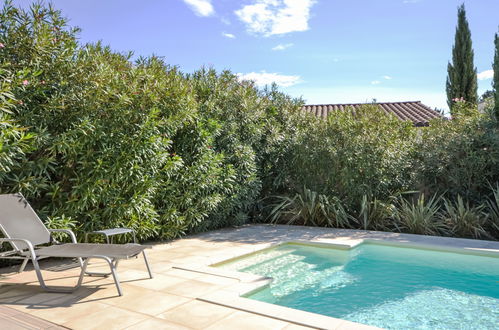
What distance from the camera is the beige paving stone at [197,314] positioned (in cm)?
365

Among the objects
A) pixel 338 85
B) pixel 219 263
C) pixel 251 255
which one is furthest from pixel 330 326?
pixel 338 85

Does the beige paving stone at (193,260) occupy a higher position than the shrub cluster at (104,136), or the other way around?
the shrub cluster at (104,136)

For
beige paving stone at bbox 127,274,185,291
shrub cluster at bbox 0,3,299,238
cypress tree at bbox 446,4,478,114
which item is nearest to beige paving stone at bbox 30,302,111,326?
beige paving stone at bbox 127,274,185,291

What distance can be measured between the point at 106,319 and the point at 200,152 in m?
4.92

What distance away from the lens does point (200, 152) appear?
834cm

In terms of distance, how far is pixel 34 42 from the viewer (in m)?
5.70

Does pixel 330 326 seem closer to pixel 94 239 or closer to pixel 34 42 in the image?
pixel 94 239

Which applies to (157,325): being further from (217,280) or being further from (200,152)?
(200,152)

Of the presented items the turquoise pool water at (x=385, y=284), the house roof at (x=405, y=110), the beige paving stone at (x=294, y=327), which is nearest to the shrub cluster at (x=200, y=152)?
the turquoise pool water at (x=385, y=284)

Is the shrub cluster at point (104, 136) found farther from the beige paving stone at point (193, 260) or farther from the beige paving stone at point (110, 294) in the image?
the beige paving stone at point (110, 294)

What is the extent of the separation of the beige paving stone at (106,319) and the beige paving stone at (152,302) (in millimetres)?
105

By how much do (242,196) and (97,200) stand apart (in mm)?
4222

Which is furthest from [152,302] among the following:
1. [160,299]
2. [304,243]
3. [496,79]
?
[496,79]

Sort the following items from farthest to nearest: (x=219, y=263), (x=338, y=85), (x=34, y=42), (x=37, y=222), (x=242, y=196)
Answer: (x=338, y=85) < (x=242, y=196) < (x=219, y=263) < (x=34, y=42) < (x=37, y=222)
